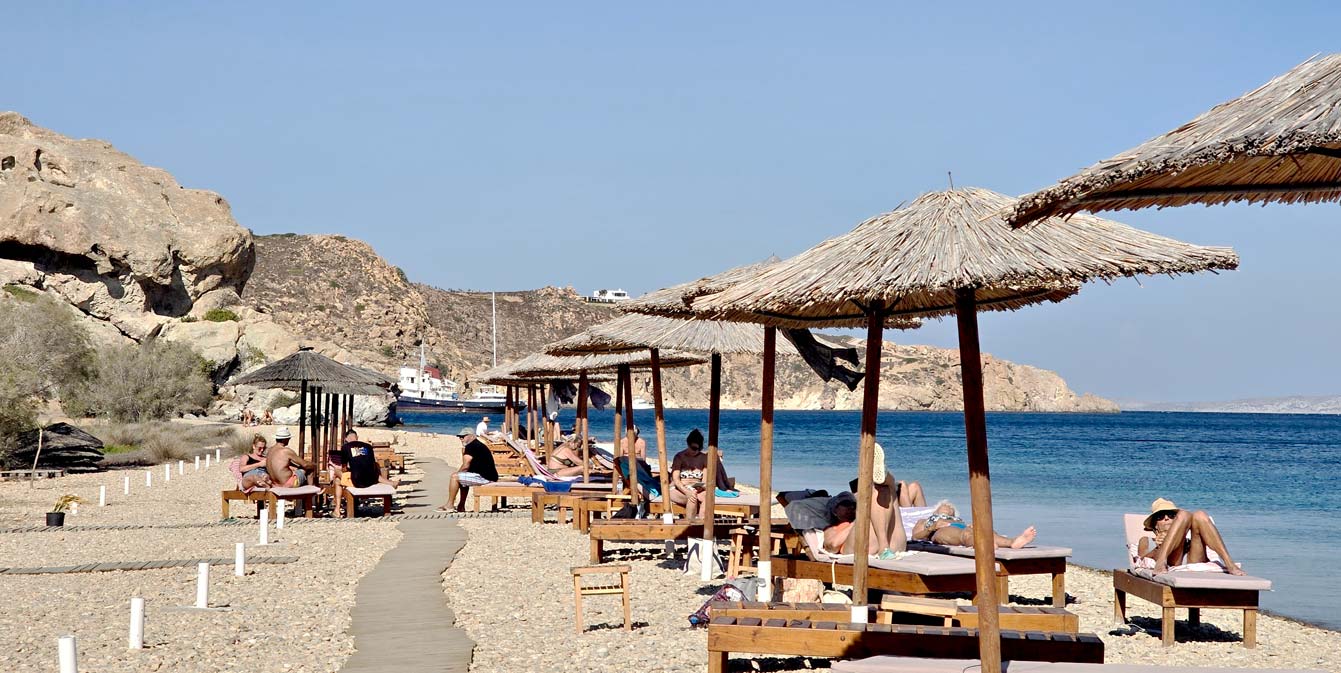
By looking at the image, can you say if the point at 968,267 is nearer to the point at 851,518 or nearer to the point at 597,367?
the point at 851,518

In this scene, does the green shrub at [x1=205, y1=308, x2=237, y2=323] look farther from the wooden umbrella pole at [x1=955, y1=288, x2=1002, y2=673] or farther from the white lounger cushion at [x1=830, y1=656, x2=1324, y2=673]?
the wooden umbrella pole at [x1=955, y1=288, x2=1002, y2=673]

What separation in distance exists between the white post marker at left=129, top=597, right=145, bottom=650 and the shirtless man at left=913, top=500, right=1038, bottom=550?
4.80 meters

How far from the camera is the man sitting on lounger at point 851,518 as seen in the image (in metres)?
7.55

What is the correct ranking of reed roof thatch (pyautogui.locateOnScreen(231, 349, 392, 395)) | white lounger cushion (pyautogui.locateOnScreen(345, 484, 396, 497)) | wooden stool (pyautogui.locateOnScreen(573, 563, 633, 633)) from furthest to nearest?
1. reed roof thatch (pyautogui.locateOnScreen(231, 349, 392, 395))
2. white lounger cushion (pyautogui.locateOnScreen(345, 484, 396, 497))
3. wooden stool (pyautogui.locateOnScreen(573, 563, 633, 633))

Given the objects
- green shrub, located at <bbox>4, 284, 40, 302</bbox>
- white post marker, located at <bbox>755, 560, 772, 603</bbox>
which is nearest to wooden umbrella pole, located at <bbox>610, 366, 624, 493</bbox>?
white post marker, located at <bbox>755, 560, 772, 603</bbox>

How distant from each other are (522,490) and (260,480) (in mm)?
3000

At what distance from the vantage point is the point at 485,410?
92000mm

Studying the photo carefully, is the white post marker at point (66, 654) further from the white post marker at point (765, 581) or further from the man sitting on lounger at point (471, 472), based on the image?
the man sitting on lounger at point (471, 472)

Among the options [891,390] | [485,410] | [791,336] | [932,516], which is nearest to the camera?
[932,516]

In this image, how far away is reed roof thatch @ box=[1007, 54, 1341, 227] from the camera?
347cm

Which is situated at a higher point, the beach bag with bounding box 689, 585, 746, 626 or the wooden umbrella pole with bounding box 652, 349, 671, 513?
the wooden umbrella pole with bounding box 652, 349, 671, 513

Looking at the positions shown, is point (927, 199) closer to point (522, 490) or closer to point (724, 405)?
point (522, 490)

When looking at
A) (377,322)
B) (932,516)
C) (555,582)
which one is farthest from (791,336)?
(377,322)

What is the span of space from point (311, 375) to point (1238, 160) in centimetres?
1414
